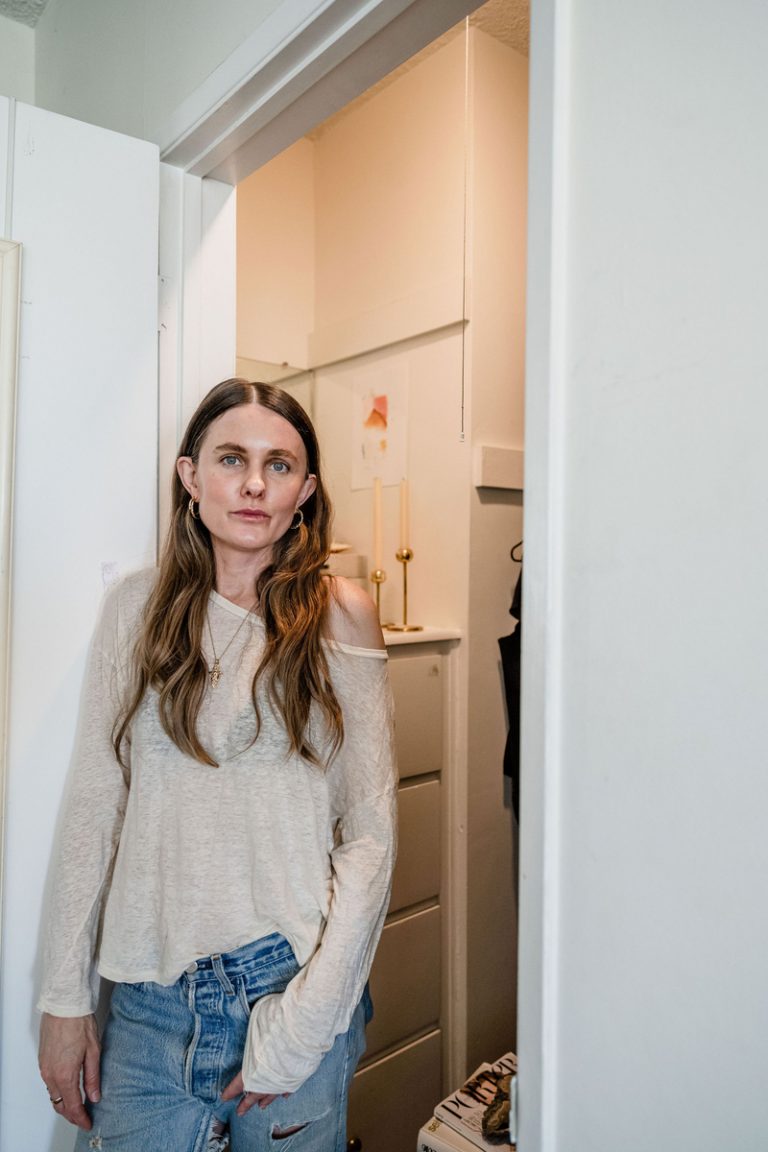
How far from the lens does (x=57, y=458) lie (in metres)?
1.12

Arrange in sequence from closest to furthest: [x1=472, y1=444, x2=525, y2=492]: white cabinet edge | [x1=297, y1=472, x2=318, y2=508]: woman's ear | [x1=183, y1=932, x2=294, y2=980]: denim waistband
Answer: [x1=183, y1=932, x2=294, y2=980]: denim waistband, [x1=297, y1=472, x2=318, y2=508]: woman's ear, [x1=472, y1=444, x2=525, y2=492]: white cabinet edge

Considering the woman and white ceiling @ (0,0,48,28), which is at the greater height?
white ceiling @ (0,0,48,28)

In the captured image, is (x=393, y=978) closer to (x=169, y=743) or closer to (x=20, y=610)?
(x=169, y=743)

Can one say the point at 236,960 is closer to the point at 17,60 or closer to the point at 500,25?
the point at 17,60

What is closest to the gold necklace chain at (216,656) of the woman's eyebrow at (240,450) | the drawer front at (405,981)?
the woman's eyebrow at (240,450)

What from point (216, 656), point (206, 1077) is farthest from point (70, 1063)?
point (216, 656)

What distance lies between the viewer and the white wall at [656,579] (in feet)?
1.66

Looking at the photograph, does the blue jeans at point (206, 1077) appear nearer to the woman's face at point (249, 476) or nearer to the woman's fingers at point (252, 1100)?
the woman's fingers at point (252, 1100)

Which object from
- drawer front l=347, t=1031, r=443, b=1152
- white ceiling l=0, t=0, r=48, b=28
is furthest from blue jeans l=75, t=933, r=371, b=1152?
white ceiling l=0, t=0, r=48, b=28

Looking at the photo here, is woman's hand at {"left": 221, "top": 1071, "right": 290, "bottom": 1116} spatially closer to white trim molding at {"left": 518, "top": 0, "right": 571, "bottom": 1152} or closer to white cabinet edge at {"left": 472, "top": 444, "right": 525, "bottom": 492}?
Answer: white trim molding at {"left": 518, "top": 0, "right": 571, "bottom": 1152}

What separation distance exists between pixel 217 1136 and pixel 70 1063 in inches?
8.4

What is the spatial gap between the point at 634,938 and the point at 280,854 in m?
0.56

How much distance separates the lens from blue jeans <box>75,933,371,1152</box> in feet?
3.21

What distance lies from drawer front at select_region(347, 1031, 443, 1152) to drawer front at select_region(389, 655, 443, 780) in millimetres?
703
